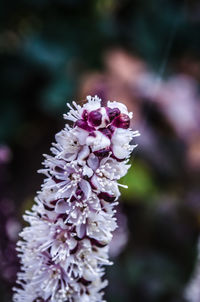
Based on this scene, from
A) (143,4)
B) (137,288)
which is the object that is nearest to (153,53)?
(143,4)

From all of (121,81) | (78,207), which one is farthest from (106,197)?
(121,81)

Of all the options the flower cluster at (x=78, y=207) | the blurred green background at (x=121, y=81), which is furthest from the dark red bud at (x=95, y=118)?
the blurred green background at (x=121, y=81)

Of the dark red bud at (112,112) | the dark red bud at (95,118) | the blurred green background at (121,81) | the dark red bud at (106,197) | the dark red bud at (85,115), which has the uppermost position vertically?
the blurred green background at (121,81)

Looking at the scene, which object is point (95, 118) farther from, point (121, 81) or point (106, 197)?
point (121, 81)

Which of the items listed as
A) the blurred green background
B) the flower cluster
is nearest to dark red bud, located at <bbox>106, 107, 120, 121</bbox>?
the flower cluster

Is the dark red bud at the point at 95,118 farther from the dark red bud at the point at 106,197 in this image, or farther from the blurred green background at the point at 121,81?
the blurred green background at the point at 121,81

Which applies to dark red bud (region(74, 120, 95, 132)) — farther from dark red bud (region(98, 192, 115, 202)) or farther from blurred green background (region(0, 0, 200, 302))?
blurred green background (region(0, 0, 200, 302))

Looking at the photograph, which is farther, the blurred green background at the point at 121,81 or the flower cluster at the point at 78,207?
the blurred green background at the point at 121,81
